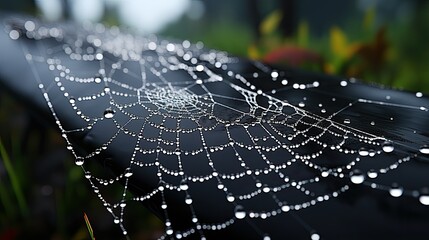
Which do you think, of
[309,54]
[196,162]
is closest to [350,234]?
[196,162]

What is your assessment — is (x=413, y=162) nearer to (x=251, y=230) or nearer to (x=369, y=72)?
(x=251, y=230)

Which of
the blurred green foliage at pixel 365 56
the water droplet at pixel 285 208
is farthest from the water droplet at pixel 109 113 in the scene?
the blurred green foliage at pixel 365 56

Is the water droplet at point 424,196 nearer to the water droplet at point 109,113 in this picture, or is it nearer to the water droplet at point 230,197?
the water droplet at point 230,197

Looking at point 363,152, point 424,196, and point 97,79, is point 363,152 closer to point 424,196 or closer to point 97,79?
point 424,196

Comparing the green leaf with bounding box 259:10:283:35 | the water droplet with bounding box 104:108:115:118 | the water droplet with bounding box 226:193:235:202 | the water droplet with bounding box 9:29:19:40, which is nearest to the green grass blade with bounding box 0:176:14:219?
the water droplet with bounding box 9:29:19:40

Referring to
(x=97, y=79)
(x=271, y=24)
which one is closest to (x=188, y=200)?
(x=97, y=79)

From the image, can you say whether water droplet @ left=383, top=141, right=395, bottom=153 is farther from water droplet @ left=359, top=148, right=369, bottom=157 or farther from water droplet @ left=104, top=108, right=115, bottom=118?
water droplet @ left=104, top=108, right=115, bottom=118
